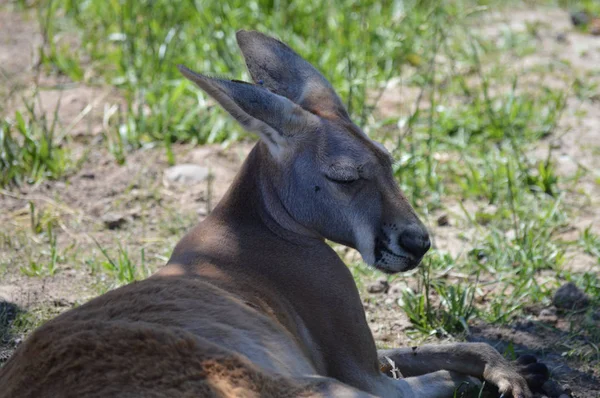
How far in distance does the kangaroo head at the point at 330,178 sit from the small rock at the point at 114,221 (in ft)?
5.95

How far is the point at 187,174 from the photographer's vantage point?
240 inches

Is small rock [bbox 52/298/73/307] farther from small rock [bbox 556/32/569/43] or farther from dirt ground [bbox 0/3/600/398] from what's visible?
small rock [bbox 556/32/569/43]

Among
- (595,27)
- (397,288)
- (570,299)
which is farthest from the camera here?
(595,27)

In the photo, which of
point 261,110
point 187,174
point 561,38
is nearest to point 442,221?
point 187,174

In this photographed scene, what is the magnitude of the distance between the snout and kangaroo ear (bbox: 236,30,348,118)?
2.03 ft

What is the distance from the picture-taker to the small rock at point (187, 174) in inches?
239

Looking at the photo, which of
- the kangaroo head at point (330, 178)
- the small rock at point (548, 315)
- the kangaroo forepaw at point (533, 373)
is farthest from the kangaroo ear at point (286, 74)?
A: the small rock at point (548, 315)

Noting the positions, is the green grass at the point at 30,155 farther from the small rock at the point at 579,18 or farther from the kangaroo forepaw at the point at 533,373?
the small rock at the point at 579,18

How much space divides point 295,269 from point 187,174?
2321 mm

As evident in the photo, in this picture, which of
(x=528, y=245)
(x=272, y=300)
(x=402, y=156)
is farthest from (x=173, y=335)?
(x=402, y=156)

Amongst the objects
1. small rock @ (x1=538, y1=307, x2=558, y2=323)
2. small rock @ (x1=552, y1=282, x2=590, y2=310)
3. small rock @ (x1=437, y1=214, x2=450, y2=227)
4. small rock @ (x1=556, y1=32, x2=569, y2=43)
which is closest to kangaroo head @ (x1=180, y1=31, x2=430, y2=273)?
small rock @ (x1=538, y1=307, x2=558, y2=323)

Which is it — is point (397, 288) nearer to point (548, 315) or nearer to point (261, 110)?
point (548, 315)

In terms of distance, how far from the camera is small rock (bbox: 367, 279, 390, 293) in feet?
16.4

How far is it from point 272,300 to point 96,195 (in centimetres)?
253
